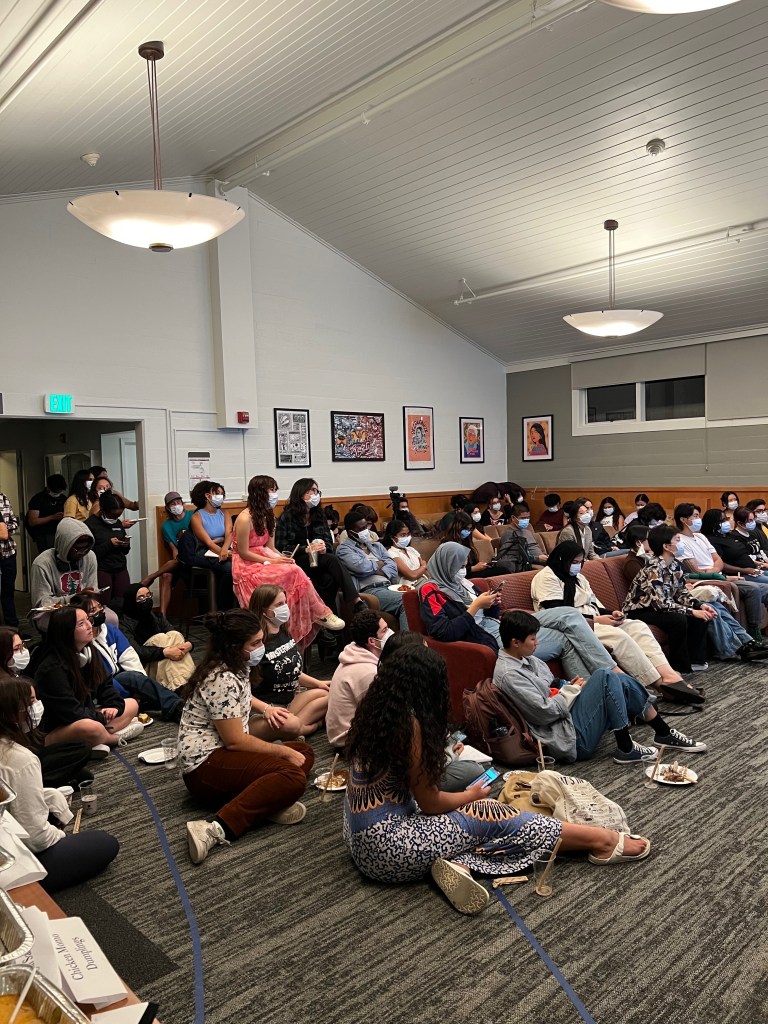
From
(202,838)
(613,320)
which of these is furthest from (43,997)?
(613,320)

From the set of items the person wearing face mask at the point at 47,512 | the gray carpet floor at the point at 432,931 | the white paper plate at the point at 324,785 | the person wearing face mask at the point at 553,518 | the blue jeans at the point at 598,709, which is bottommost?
the gray carpet floor at the point at 432,931

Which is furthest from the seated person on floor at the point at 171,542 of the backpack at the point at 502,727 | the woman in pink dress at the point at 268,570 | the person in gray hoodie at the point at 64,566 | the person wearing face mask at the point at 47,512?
the backpack at the point at 502,727

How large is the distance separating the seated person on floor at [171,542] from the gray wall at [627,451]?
6.30m

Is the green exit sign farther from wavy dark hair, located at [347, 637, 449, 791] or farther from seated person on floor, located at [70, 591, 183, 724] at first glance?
wavy dark hair, located at [347, 637, 449, 791]

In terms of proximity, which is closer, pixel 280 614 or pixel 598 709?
pixel 598 709

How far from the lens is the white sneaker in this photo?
3.19 m

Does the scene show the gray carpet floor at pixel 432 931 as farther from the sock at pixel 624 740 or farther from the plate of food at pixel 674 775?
the sock at pixel 624 740

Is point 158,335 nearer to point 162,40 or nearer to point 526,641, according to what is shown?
point 162,40

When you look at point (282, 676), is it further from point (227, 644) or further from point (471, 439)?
point (471, 439)

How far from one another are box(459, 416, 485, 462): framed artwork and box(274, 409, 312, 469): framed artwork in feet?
10.0

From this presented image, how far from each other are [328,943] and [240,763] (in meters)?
1.01

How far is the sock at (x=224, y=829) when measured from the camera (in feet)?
10.9

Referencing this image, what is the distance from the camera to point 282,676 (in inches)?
182

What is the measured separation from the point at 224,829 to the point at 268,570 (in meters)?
2.60
